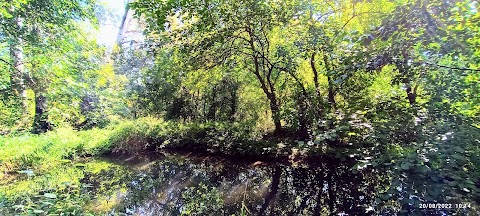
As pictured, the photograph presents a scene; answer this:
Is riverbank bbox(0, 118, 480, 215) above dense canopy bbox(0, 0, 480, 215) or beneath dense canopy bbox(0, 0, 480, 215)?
beneath

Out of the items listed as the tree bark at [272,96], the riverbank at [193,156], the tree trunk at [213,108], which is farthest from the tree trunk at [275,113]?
the tree trunk at [213,108]

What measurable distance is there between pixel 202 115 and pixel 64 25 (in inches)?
200

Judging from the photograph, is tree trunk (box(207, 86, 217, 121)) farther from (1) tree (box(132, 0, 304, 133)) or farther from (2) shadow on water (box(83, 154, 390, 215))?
(2) shadow on water (box(83, 154, 390, 215))

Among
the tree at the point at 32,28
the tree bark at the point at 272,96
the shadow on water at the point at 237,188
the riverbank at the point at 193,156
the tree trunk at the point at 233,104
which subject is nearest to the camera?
the riverbank at the point at 193,156

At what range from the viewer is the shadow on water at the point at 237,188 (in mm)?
3534

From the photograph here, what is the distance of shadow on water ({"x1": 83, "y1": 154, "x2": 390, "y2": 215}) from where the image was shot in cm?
353

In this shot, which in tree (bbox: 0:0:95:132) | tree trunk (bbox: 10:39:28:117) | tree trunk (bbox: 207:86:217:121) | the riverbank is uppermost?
tree (bbox: 0:0:95:132)

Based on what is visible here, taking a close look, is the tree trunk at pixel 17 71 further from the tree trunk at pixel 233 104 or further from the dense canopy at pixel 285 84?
the tree trunk at pixel 233 104

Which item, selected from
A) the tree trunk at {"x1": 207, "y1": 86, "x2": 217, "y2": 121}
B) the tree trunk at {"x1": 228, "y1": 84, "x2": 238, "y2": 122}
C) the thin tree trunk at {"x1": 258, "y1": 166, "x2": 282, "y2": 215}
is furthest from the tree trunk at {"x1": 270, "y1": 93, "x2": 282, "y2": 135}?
the tree trunk at {"x1": 207, "y1": 86, "x2": 217, "y2": 121}

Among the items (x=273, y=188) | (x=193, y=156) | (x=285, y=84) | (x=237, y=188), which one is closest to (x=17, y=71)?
(x=193, y=156)

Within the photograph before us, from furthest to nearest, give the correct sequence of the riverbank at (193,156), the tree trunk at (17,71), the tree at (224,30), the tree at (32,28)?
the tree trunk at (17,71), the tree at (32,28), the tree at (224,30), the riverbank at (193,156)

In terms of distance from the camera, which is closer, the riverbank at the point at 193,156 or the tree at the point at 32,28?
the riverbank at the point at 193,156

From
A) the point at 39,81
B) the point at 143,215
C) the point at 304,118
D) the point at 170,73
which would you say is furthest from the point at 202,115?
the point at 143,215

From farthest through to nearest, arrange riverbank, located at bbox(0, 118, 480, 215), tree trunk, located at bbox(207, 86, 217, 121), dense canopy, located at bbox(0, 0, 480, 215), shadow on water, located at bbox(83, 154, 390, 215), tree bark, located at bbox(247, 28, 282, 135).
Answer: tree trunk, located at bbox(207, 86, 217, 121) → tree bark, located at bbox(247, 28, 282, 135) → shadow on water, located at bbox(83, 154, 390, 215) → dense canopy, located at bbox(0, 0, 480, 215) → riverbank, located at bbox(0, 118, 480, 215)
